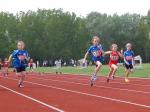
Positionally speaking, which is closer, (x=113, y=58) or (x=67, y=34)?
(x=113, y=58)

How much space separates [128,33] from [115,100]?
91.8 meters

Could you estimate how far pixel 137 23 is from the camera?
10944 cm

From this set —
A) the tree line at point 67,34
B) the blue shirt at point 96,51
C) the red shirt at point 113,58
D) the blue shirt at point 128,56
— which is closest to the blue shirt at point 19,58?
the blue shirt at point 96,51

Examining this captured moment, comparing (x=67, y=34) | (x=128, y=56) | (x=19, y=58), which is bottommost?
(x=19, y=58)

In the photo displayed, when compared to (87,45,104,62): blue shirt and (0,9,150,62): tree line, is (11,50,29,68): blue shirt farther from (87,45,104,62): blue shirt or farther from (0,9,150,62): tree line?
(0,9,150,62): tree line

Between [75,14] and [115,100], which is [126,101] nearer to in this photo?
[115,100]

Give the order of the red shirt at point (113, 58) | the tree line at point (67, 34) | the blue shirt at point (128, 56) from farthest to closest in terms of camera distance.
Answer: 1. the tree line at point (67, 34)
2. the blue shirt at point (128, 56)
3. the red shirt at point (113, 58)

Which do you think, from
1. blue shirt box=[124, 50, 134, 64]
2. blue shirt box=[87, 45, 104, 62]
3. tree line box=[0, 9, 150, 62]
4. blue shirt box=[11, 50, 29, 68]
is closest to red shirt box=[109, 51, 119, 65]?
blue shirt box=[124, 50, 134, 64]

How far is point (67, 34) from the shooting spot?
10725cm

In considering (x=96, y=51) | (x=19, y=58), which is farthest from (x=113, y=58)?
(x=19, y=58)

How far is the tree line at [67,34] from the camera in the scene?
105125mm

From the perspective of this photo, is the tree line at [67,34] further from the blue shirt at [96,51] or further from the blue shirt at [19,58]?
the blue shirt at [19,58]

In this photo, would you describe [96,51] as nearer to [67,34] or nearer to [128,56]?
[128,56]

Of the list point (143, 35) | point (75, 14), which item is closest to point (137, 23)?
point (143, 35)
